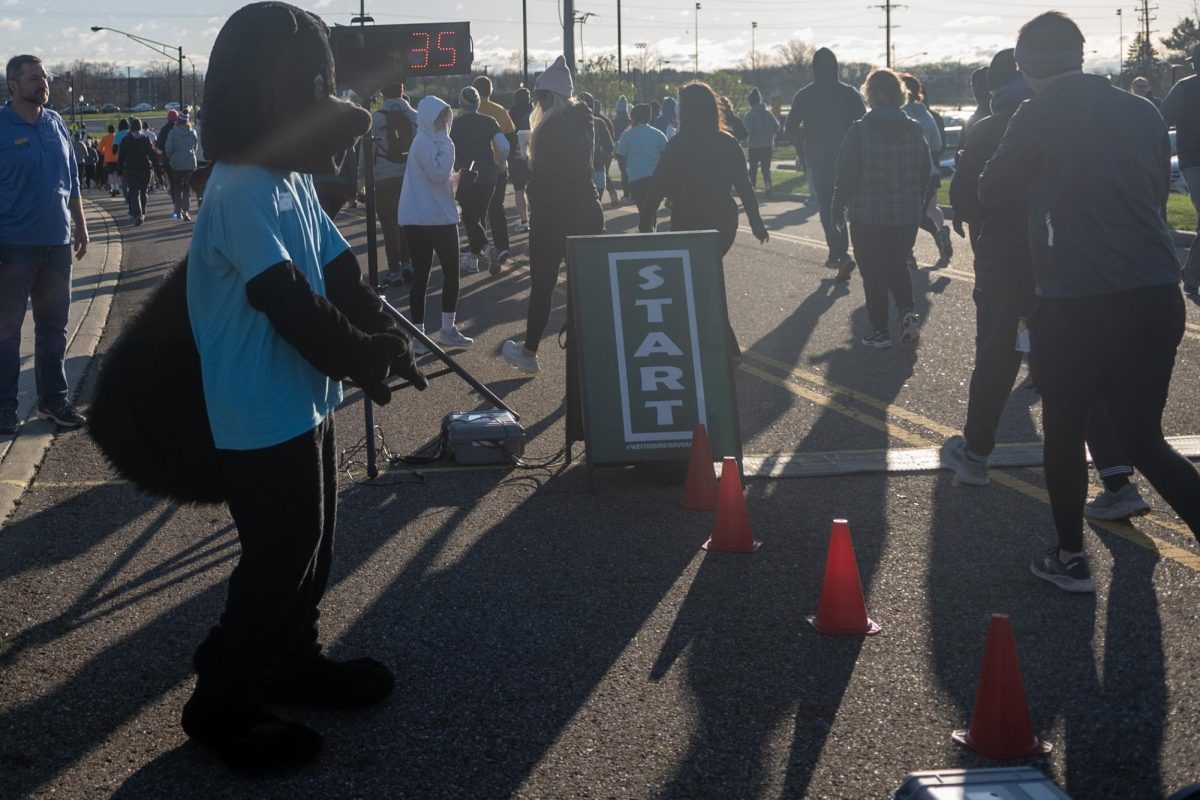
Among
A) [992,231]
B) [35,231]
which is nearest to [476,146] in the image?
[35,231]

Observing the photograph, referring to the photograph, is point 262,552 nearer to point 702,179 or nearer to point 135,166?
point 702,179

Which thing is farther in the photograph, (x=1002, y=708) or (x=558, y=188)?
(x=558, y=188)

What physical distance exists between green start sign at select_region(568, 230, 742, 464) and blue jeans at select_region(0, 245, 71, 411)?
308 cm

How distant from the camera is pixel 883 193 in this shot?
10180 mm

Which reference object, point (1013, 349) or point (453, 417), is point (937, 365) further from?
point (453, 417)

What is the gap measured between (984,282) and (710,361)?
4.28 ft

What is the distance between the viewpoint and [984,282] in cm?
676

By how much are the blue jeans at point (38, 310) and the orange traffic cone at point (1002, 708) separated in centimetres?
590

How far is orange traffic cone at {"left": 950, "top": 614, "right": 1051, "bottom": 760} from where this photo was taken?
3.87 meters

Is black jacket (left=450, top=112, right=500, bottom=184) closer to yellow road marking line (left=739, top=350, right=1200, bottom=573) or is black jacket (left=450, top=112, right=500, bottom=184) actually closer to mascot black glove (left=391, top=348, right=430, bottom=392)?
yellow road marking line (left=739, top=350, right=1200, bottom=573)

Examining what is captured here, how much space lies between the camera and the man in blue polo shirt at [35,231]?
309 inches

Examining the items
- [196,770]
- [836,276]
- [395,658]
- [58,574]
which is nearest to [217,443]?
[196,770]

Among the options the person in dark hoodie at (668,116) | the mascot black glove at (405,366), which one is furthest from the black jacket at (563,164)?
the person in dark hoodie at (668,116)

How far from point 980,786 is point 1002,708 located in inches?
20.7
